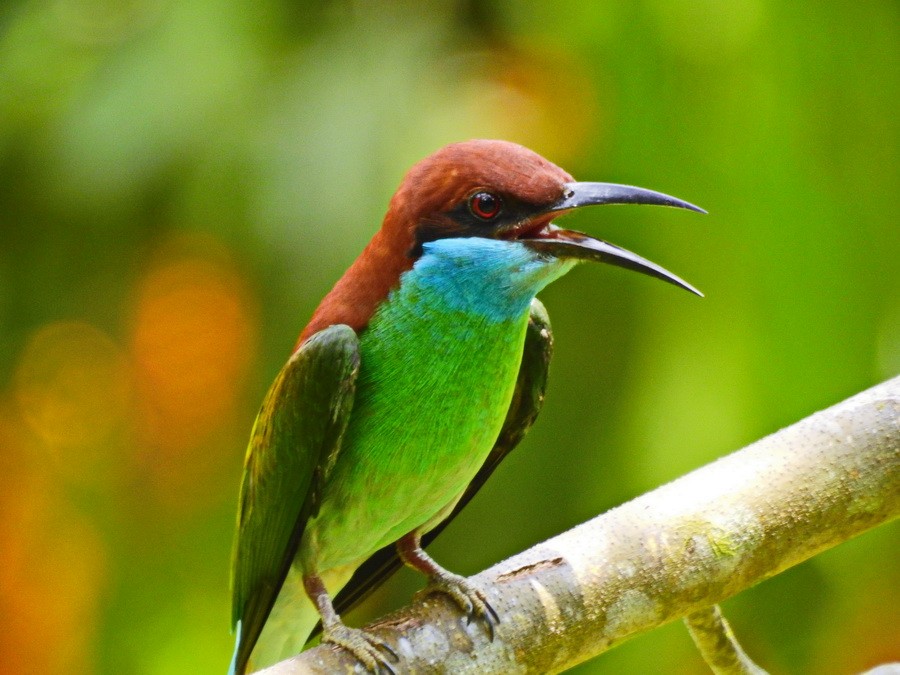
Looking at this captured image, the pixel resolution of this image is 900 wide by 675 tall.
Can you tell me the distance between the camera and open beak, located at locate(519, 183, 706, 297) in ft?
6.16

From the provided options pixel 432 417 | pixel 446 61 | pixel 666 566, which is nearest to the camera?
pixel 666 566

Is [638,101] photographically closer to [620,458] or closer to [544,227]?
[620,458]

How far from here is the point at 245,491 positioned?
7.47 ft

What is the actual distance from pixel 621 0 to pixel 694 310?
38.4 inches

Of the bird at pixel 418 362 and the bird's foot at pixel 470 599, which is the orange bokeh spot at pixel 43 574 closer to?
the bird at pixel 418 362

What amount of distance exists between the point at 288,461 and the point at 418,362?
0.30 meters

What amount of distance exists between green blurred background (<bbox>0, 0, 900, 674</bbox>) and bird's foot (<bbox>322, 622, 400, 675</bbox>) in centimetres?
156

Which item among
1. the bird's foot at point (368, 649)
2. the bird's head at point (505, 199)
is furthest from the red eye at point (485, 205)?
the bird's foot at point (368, 649)

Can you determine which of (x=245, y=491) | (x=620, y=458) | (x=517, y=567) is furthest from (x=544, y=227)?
(x=620, y=458)

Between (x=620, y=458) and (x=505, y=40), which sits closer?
(x=620, y=458)

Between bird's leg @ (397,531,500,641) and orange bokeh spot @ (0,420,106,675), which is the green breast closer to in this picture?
bird's leg @ (397,531,500,641)

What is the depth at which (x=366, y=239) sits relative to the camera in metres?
3.31

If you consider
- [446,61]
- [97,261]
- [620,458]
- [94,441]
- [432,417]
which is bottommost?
[620,458]

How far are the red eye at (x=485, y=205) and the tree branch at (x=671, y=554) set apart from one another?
21.8 inches
